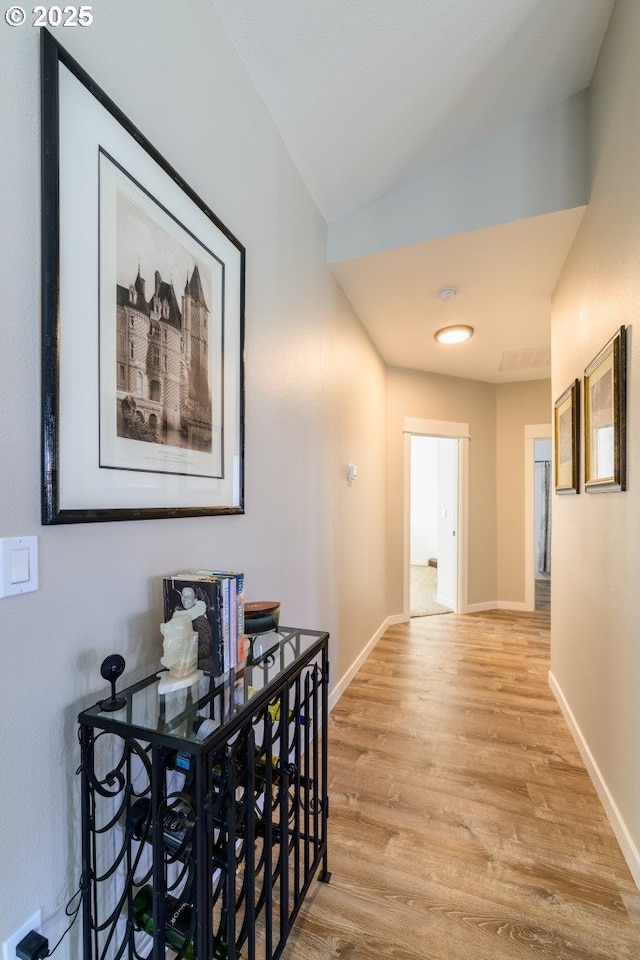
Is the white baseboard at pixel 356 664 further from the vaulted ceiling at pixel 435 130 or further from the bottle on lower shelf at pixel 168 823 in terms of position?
the vaulted ceiling at pixel 435 130

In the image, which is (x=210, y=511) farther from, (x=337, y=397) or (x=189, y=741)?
Result: (x=337, y=397)

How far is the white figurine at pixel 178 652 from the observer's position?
105 centimetres

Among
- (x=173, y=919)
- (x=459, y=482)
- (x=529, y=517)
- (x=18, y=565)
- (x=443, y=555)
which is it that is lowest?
(x=173, y=919)

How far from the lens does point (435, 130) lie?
2059 millimetres

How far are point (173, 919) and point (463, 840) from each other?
1131 mm

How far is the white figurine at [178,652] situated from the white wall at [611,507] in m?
1.46

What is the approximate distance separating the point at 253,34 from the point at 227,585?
1.88m

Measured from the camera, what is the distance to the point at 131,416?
109 centimetres

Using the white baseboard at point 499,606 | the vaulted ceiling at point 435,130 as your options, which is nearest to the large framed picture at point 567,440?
the vaulted ceiling at point 435,130

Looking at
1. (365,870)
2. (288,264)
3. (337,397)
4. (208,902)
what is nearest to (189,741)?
(208,902)

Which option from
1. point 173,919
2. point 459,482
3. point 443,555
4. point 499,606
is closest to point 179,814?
point 173,919

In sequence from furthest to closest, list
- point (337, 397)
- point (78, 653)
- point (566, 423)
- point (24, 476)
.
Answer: point (337, 397)
point (566, 423)
point (78, 653)
point (24, 476)

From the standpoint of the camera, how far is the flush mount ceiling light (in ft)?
10.9

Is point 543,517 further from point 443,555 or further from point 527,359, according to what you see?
point 527,359
